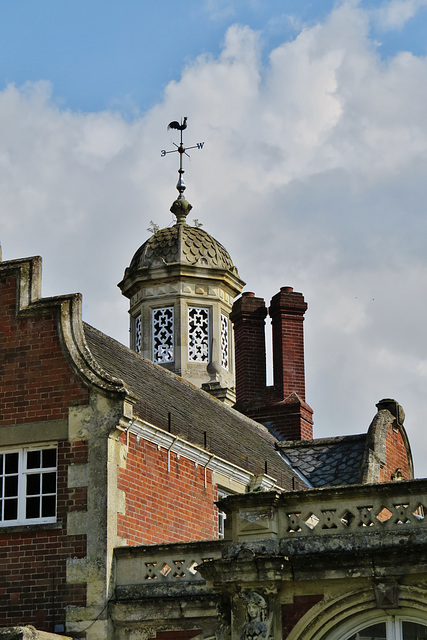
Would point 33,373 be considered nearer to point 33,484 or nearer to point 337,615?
point 33,484

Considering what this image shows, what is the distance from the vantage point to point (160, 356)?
31688mm

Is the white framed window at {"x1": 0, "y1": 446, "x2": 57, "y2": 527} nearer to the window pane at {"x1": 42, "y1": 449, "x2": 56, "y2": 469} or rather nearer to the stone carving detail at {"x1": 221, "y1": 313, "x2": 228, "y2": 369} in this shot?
the window pane at {"x1": 42, "y1": 449, "x2": 56, "y2": 469}

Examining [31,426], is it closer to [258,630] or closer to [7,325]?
[7,325]

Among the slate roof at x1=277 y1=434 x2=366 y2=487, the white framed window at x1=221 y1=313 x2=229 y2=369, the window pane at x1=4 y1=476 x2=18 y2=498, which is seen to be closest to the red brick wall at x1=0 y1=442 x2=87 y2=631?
the window pane at x1=4 y1=476 x2=18 y2=498

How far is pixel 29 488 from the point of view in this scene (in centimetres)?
1817

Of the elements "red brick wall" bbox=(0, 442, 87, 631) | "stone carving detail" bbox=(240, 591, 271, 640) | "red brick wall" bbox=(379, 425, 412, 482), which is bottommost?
"stone carving detail" bbox=(240, 591, 271, 640)

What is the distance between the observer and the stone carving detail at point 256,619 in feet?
48.6

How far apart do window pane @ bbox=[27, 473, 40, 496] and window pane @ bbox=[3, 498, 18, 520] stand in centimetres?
28

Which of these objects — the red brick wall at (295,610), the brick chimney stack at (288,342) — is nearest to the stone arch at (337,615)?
the red brick wall at (295,610)

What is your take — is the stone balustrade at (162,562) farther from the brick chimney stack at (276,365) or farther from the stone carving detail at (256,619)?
the brick chimney stack at (276,365)

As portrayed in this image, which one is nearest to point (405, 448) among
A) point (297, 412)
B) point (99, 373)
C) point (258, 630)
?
point (297, 412)

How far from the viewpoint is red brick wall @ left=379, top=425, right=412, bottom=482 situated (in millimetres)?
26419

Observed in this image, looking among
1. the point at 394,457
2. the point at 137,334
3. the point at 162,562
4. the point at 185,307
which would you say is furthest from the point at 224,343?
the point at 162,562

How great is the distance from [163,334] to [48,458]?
1366 centimetres
